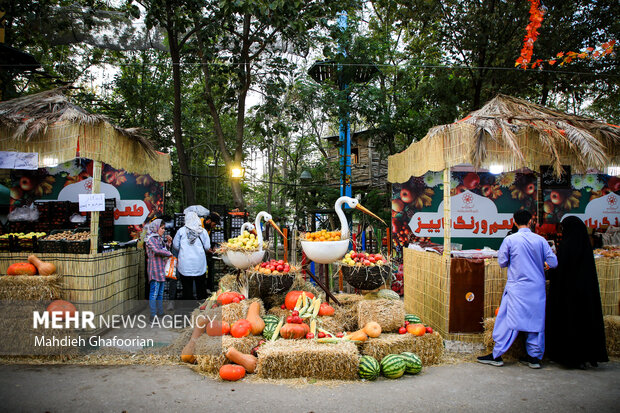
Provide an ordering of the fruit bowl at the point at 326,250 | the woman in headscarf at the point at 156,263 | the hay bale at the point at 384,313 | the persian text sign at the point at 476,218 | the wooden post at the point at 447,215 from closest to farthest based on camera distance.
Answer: the hay bale at the point at 384,313 → the fruit bowl at the point at 326,250 → the wooden post at the point at 447,215 → the woman in headscarf at the point at 156,263 → the persian text sign at the point at 476,218

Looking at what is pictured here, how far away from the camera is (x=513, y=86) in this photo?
10.7 meters

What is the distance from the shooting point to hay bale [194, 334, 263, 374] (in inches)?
181

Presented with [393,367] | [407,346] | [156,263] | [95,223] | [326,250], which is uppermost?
[95,223]

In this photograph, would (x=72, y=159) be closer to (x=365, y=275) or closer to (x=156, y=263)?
(x=156, y=263)

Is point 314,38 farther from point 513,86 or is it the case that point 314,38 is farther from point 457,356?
point 457,356

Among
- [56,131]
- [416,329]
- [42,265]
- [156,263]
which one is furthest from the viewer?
[156,263]

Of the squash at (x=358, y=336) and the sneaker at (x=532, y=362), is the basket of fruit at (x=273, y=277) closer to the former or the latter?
the squash at (x=358, y=336)

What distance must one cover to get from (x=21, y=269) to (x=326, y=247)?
14.0 feet

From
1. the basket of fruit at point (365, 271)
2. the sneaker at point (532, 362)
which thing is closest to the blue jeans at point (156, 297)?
the basket of fruit at point (365, 271)

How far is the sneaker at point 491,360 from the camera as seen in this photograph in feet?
16.3

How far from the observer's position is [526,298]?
190 inches

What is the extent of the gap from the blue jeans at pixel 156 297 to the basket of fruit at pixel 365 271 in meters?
3.56

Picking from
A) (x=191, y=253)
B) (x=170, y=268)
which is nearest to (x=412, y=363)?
(x=191, y=253)

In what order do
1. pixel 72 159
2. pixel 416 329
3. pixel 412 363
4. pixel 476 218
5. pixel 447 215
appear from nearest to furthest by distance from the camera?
pixel 412 363 < pixel 416 329 < pixel 447 215 < pixel 72 159 < pixel 476 218
